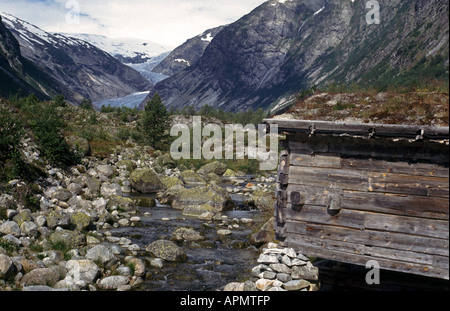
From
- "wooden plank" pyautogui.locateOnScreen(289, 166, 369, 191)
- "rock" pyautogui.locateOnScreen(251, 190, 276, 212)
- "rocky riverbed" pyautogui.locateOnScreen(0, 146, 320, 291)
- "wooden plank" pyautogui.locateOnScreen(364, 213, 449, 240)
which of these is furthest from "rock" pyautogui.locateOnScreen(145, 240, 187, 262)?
"rock" pyautogui.locateOnScreen(251, 190, 276, 212)

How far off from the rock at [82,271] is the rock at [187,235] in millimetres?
5157

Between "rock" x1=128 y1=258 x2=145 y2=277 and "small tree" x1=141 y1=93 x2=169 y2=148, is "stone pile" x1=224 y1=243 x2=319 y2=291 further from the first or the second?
"small tree" x1=141 y1=93 x2=169 y2=148

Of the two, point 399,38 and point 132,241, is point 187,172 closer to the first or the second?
point 132,241

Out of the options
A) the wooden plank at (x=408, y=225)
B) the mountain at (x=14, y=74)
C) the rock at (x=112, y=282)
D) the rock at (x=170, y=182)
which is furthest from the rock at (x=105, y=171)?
the mountain at (x=14, y=74)

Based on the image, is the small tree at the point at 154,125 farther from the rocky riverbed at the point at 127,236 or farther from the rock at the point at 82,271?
the rock at the point at 82,271

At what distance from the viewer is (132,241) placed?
14.6 meters

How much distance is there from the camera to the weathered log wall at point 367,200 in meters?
7.50

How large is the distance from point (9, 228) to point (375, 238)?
35.6 feet

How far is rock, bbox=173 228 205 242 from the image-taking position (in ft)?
50.2

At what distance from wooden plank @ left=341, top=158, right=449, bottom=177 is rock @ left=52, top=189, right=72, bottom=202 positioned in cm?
1388

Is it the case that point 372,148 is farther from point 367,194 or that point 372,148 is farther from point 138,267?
point 138,267

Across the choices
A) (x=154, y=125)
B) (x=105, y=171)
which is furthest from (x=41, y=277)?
(x=154, y=125)

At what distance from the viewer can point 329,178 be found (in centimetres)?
859

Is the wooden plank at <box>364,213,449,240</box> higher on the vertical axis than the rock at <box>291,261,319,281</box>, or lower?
higher
